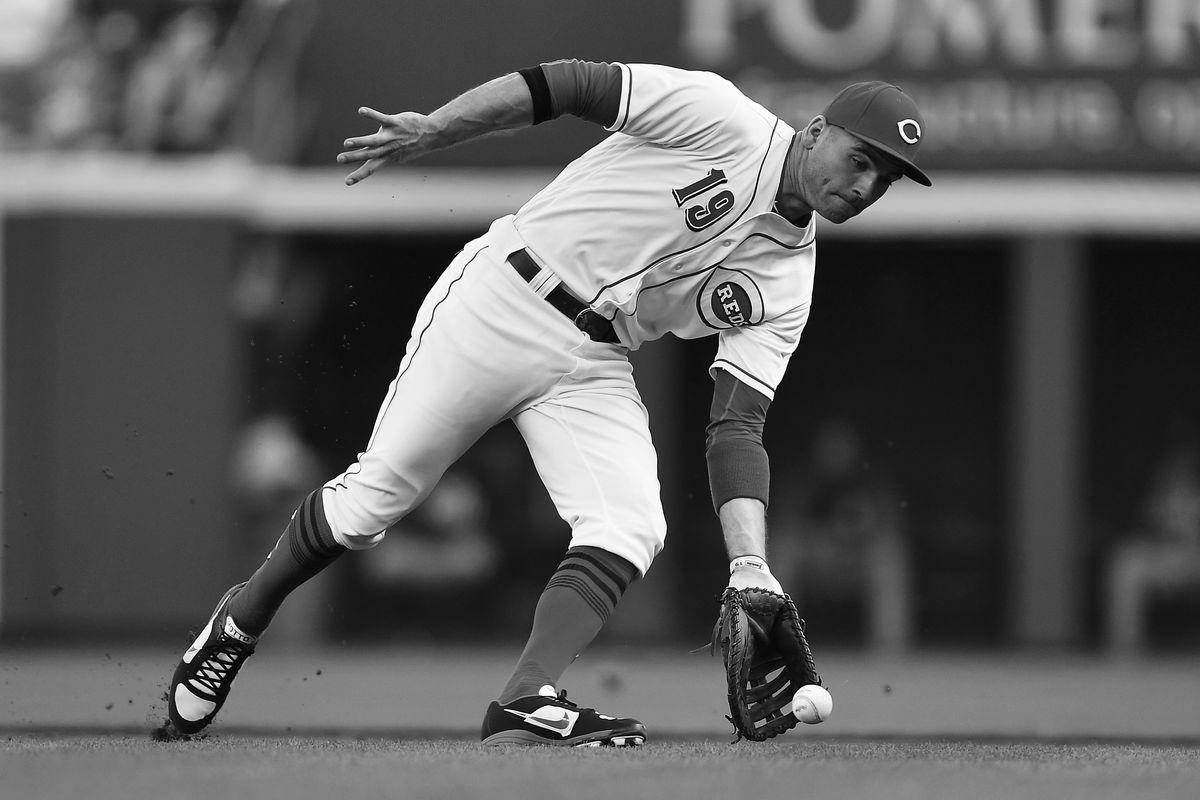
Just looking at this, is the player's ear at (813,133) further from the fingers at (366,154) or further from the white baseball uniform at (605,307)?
the fingers at (366,154)

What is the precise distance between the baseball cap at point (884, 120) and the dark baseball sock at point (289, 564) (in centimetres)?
161

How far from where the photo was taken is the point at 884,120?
4.14m

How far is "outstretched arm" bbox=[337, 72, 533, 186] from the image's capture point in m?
3.94

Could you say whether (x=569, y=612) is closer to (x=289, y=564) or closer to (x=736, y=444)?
(x=736, y=444)

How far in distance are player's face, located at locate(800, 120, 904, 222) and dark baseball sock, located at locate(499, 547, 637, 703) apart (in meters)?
1.00

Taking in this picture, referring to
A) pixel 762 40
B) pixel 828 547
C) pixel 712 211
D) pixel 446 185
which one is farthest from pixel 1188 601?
pixel 712 211

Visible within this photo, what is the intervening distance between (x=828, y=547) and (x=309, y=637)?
138 inches

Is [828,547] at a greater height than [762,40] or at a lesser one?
lesser

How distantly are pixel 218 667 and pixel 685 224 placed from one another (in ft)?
5.37

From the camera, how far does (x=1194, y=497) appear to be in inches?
467

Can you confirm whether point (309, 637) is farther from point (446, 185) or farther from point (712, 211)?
point (712, 211)

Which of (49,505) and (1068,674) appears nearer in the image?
(1068,674)

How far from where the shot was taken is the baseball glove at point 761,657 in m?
4.16

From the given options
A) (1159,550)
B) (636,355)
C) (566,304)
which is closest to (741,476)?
(566,304)
